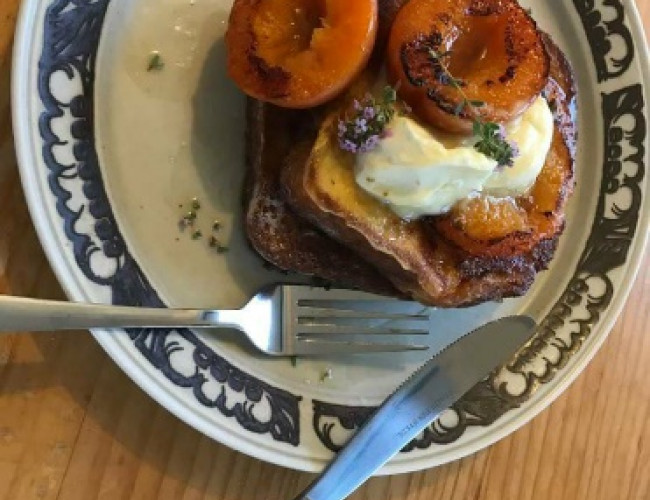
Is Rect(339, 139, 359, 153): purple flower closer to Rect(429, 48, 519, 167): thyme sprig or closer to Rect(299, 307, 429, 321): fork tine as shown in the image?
Rect(429, 48, 519, 167): thyme sprig

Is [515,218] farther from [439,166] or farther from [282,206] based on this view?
[282,206]

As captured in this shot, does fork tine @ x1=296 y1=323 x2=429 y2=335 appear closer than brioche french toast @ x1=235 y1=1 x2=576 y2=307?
No

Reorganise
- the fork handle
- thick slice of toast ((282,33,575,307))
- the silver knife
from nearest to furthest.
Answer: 1. the fork handle
2. thick slice of toast ((282,33,575,307))
3. the silver knife

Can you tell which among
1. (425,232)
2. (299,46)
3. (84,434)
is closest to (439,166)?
(425,232)

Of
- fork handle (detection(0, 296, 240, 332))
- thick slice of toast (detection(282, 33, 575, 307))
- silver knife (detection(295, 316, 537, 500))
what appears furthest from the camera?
silver knife (detection(295, 316, 537, 500))

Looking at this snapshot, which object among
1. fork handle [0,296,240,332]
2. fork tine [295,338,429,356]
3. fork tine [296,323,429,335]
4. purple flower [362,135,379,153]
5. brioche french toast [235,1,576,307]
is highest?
purple flower [362,135,379,153]

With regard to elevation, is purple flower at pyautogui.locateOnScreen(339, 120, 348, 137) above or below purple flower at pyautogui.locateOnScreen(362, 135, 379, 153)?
below

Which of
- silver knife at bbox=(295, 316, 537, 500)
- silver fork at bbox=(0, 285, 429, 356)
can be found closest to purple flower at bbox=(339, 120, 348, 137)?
silver fork at bbox=(0, 285, 429, 356)

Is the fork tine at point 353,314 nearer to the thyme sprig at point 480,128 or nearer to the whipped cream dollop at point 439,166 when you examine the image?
the whipped cream dollop at point 439,166

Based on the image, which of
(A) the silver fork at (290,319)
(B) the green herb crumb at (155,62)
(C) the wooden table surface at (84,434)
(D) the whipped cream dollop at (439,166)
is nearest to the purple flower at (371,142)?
(D) the whipped cream dollop at (439,166)
